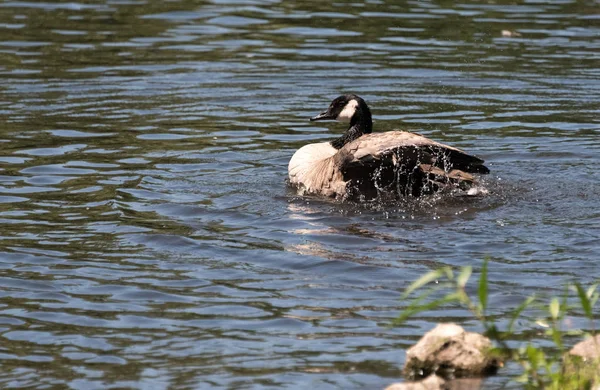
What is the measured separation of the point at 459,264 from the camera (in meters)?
8.09

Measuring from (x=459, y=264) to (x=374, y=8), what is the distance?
11.7 m

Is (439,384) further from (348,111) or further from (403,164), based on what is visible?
(348,111)

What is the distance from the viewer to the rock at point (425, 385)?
5359 mm

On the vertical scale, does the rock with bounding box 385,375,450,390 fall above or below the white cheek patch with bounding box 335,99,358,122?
below

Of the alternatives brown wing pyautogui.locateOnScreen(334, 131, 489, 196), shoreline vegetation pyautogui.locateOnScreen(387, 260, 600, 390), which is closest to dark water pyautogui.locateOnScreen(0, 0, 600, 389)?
shoreline vegetation pyautogui.locateOnScreen(387, 260, 600, 390)

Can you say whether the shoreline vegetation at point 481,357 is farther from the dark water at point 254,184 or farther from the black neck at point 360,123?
the black neck at point 360,123

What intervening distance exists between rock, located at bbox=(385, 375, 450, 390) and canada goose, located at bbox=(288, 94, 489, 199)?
14.4 ft

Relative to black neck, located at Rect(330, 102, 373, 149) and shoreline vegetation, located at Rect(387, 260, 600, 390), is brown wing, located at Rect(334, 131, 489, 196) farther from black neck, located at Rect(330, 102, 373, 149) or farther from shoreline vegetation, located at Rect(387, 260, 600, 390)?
shoreline vegetation, located at Rect(387, 260, 600, 390)

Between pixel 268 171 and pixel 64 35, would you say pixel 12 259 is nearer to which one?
pixel 268 171

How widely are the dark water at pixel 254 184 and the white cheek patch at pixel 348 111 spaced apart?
88 centimetres

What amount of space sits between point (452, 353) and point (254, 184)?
5390 mm

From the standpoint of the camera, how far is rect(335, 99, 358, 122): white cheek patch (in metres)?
11.5

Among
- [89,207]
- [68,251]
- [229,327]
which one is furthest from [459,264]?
[89,207]

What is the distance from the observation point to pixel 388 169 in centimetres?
1023
